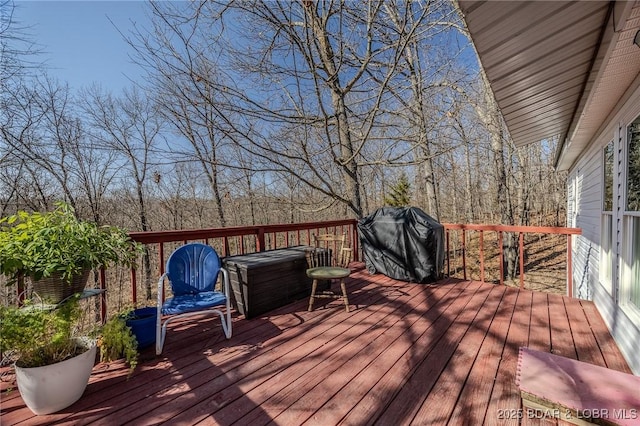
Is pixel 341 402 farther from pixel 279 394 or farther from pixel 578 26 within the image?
pixel 578 26

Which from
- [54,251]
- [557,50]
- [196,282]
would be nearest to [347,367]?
[196,282]

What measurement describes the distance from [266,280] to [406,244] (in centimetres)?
210

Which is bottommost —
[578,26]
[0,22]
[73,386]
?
[73,386]

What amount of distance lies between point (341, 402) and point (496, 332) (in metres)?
1.69

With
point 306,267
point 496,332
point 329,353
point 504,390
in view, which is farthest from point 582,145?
point 329,353

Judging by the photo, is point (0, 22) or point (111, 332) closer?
point (111, 332)

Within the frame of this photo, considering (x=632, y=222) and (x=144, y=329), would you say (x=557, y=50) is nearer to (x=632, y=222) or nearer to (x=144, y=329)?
(x=632, y=222)

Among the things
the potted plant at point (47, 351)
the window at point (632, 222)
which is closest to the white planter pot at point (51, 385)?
the potted plant at point (47, 351)

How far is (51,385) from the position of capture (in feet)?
5.01

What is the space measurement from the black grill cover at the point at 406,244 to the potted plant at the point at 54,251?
10.9 feet

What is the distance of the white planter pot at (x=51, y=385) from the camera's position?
1.50 m

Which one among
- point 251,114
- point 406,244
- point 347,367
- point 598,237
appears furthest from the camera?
point 251,114

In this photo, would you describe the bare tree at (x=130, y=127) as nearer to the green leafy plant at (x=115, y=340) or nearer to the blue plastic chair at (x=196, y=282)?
the blue plastic chair at (x=196, y=282)

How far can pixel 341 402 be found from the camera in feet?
5.26
